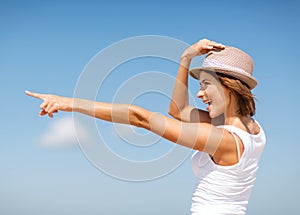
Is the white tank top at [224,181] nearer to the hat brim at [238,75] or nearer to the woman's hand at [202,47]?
the hat brim at [238,75]

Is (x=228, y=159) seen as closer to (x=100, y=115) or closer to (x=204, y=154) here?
(x=204, y=154)

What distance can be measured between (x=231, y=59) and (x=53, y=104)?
190cm

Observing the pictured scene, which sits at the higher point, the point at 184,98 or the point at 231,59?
the point at 231,59

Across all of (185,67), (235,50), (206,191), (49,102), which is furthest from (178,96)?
(49,102)

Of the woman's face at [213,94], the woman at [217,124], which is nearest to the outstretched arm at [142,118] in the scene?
the woman at [217,124]

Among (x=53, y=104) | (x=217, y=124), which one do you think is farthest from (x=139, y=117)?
(x=217, y=124)

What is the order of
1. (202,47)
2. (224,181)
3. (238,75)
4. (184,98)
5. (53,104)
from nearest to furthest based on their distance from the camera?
1. (53,104)
2. (224,181)
3. (238,75)
4. (202,47)
5. (184,98)

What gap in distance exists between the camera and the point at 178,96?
195 inches

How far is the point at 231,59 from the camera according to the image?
424 cm

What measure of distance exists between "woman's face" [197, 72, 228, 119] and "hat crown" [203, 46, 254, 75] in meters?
0.17

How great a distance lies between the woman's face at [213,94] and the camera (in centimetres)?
421

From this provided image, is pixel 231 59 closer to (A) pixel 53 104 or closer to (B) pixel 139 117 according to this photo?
(B) pixel 139 117

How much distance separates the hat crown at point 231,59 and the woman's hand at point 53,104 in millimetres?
1581

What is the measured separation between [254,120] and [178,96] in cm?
99
